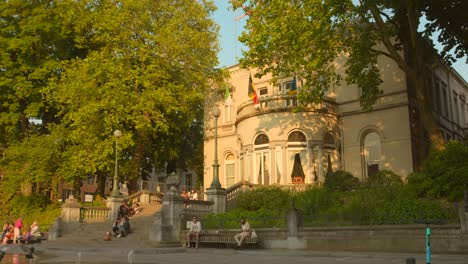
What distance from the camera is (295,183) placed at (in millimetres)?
29719

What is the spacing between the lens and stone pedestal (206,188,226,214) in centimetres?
2538

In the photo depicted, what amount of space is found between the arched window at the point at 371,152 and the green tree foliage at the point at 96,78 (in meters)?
11.9

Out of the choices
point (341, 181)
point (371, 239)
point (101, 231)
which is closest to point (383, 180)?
point (341, 181)

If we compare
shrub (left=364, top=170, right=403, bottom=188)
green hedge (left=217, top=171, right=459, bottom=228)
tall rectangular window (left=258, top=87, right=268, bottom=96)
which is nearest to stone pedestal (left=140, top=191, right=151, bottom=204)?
green hedge (left=217, top=171, right=459, bottom=228)

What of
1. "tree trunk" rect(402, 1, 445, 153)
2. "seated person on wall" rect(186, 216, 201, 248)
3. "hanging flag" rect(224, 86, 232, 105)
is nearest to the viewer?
"seated person on wall" rect(186, 216, 201, 248)

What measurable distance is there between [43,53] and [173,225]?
20397 millimetres

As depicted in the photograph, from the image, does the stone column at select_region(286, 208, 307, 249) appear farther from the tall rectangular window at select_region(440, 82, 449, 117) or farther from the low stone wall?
the tall rectangular window at select_region(440, 82, 449, 117)

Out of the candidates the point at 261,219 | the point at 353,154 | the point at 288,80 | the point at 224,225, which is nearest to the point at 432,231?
the point at 261,219

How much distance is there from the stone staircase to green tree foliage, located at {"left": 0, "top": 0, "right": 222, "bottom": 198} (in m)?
4.06

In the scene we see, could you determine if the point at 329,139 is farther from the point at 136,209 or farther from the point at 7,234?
the point at 7,234

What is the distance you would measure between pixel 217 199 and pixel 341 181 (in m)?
8.00

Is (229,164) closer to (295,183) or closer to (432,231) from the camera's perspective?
(295,183)

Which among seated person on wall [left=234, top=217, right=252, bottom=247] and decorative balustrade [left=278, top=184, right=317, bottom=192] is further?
decorative balustrade [left=278, top=184, right=317, bottom=192]

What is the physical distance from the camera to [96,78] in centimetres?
3134
